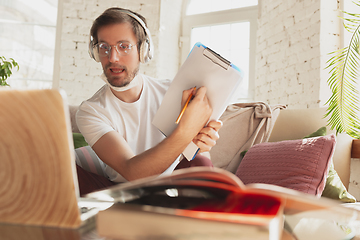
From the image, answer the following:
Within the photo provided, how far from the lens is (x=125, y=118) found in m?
1.26

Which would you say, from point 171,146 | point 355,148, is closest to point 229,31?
point 355,148

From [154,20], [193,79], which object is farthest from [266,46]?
[193,79]

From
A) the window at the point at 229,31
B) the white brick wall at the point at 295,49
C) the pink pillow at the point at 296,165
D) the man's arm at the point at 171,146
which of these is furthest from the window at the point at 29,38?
the man's arm at the point at 171,146

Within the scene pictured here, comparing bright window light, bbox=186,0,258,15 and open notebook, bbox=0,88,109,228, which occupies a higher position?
bright window light, bbox=186,0,258,15

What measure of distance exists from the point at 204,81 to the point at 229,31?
3.50 metres

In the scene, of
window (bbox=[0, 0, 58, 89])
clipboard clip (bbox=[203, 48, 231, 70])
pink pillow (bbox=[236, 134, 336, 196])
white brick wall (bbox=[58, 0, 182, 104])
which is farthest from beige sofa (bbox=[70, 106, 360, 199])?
window (bbox=[0, 0, 58, 89])

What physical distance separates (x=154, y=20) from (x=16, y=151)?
4.11 metres

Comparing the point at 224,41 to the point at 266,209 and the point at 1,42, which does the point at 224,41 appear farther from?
the point at 266,209

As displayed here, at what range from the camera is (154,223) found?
25 cm

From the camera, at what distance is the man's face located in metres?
1.21

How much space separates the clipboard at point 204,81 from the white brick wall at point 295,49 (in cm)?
222

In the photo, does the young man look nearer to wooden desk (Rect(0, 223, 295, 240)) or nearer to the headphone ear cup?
the headphone ear cup

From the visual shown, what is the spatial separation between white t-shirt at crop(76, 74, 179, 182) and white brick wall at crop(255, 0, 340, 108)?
209 centimetres

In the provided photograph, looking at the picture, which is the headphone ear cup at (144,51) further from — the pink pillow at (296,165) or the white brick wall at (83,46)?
the white brick wall at (83,46)
